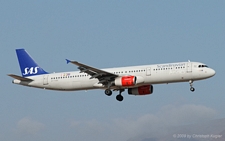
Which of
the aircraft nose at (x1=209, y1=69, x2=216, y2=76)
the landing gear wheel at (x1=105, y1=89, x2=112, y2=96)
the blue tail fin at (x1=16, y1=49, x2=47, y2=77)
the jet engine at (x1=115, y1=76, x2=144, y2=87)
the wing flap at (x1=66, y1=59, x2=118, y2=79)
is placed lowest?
the landing gear wheel at (x1=105, y1=89, x2=112, y2=96)

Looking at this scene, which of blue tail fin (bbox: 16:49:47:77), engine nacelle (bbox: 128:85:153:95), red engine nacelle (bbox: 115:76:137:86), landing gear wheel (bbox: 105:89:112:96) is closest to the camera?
red engine nacelle (bbox: 115:76:137:86)

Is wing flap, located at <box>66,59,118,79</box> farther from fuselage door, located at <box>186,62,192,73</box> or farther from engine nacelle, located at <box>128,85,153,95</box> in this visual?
fuselage door, located at <box>186,62,192,73</box>

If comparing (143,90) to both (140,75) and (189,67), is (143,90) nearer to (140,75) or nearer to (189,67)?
(140,75)

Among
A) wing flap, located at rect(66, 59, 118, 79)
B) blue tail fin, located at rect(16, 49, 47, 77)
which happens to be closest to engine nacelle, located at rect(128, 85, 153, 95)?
wing flap, located at rect(66, 59, 118, 79)

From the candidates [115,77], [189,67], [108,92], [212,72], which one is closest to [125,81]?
[115,77]

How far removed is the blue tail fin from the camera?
233ft

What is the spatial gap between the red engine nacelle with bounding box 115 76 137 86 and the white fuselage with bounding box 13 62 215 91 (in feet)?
2.94

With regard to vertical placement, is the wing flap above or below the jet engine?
above

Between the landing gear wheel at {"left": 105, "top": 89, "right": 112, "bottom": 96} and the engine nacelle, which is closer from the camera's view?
the landing gear wheel at {"left": 105, "top": 89, "right": 112, "bottom": 96}

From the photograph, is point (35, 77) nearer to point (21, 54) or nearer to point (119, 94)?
point (21, 54)

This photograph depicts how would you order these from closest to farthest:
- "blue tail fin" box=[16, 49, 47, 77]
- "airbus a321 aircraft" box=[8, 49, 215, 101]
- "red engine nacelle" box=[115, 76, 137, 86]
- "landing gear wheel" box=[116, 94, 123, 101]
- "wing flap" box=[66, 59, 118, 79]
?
"airbus a321 aircraft" box=[8, 49, 215, 101]
"red engine nacelle" box=[115, 76, 137, 86]
"wing flap" box=[66, 59, 118, 79]
"landing gear wheel" box=[116, 94, 123, 101]
"blue tail fin" box=[16, 49, 47, 77]

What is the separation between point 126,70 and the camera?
212 feet

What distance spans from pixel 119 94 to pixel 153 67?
9505mm

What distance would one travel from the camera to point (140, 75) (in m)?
62.8
